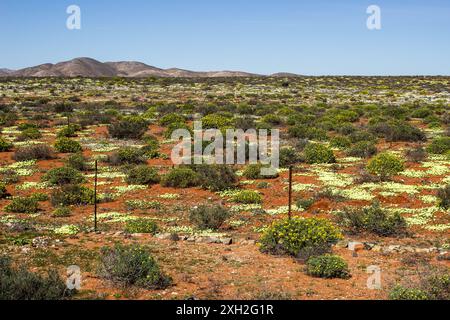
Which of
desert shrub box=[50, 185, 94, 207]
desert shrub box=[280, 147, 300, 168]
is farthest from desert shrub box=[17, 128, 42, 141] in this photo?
desert shrub box=[280, 147, 300, 168]

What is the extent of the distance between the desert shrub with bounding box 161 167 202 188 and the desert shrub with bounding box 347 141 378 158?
1083cm

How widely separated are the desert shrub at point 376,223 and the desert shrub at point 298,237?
7.00 feet

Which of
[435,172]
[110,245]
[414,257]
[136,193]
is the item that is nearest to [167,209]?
[136,193]

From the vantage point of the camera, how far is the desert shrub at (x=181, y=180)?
20.7 m

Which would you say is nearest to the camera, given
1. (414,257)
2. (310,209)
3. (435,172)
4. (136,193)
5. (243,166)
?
(414,257)

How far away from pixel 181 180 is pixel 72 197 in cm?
497

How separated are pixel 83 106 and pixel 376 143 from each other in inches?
1398

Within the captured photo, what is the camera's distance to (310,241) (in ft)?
39.1

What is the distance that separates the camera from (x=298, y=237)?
39.5ft

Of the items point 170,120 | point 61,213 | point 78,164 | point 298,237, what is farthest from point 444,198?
point 170,120

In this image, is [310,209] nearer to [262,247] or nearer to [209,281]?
[262,247]

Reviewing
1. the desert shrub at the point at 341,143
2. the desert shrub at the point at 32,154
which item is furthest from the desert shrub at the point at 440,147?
the desert shrub at the point at 32,154

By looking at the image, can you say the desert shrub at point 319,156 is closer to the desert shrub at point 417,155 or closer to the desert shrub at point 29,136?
the desert shrub at point 417,155
